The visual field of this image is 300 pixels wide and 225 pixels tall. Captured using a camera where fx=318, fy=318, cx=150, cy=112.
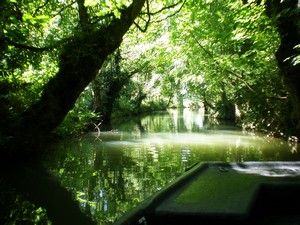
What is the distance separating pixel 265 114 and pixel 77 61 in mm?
11241

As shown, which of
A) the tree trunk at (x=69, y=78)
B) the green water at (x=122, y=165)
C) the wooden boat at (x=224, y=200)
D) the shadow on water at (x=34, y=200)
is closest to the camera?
the wooden boat at (x=224, y=200)

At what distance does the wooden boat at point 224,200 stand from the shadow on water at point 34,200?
242 cm

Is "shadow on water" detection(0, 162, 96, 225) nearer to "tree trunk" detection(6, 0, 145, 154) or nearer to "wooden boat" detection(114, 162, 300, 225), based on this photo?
"tree trunk" detection(6, 0, 145, 154)

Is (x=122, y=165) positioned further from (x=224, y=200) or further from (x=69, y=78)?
(x=224, y=200)

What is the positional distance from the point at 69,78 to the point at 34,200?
158 inches

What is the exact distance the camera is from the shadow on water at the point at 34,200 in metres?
4.79

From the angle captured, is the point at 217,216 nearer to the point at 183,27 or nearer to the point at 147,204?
the point at 147,204

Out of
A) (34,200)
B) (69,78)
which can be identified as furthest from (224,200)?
(69,78)

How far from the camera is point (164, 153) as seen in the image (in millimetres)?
10961

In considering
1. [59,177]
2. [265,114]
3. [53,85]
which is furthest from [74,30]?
A: [265,114]

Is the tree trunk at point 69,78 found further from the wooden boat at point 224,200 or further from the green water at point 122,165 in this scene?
the wooden boat at point 224,200

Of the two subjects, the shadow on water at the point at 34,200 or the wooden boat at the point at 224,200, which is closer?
the wooden boat at the point at 224,200

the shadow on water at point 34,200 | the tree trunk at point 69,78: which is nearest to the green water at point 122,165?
the shadow on water at point 34,200

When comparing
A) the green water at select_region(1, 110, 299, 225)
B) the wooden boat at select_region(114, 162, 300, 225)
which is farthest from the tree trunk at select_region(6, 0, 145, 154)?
the wooden boat at select_region(114, 162, 300, 225)
